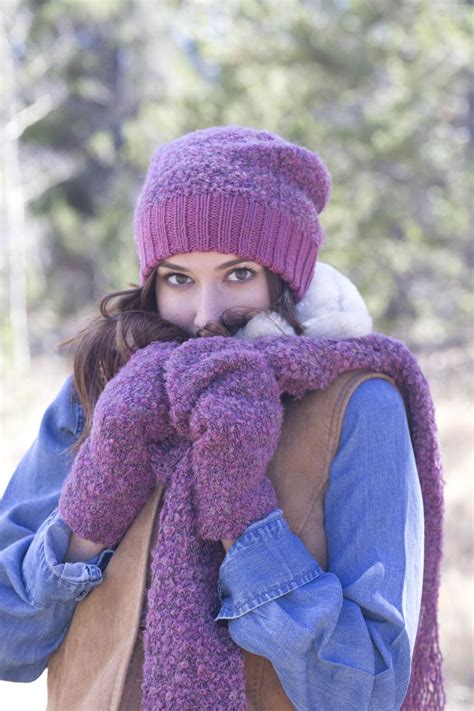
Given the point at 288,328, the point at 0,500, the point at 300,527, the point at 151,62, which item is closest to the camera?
the point at 300,527

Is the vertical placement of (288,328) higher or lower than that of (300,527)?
higher

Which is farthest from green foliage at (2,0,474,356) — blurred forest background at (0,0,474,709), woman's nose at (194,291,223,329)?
woman's nose at (194,291,223,329)

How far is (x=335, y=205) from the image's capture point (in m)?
8.70

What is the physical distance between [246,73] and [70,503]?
881cm

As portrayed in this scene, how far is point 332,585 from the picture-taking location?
4.41ft

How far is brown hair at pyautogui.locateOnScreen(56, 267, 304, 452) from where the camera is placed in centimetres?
170

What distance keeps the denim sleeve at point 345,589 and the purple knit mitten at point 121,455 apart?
0.78ft

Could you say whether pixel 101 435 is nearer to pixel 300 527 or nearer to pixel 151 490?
pixel 151 490

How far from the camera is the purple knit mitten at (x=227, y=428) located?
4.43ft

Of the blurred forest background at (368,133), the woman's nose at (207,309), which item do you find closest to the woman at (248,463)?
the woman's nose at (207,309)

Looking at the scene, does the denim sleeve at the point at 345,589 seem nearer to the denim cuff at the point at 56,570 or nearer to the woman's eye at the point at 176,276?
the denim cuff at the point at 56,570

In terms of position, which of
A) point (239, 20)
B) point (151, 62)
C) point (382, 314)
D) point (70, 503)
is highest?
A: point (151, 62)

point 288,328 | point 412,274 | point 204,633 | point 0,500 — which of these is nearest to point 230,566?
point 204,633

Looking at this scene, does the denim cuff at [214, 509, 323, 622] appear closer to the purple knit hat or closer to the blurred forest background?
→ the purple knit hat
